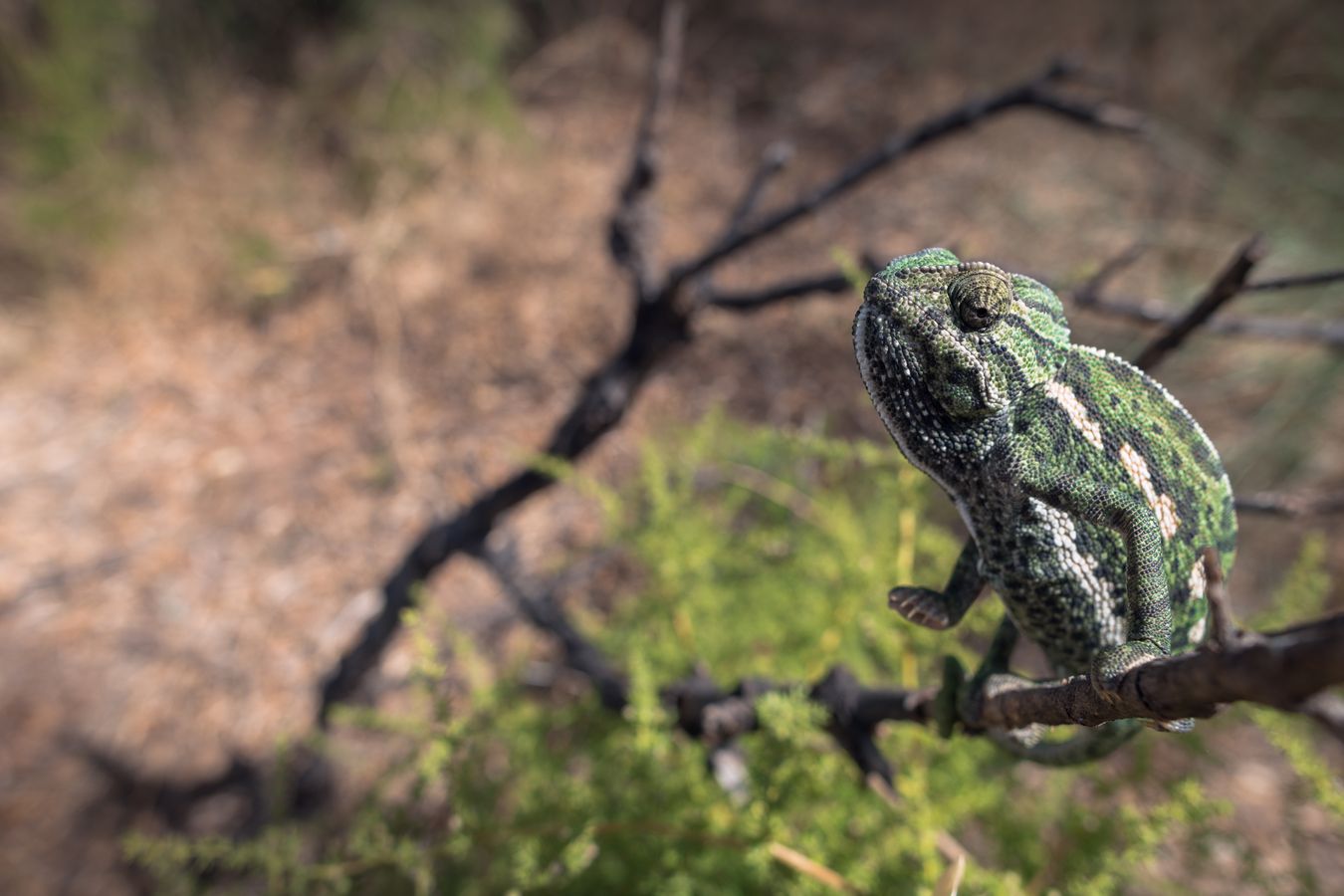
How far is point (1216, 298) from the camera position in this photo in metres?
0.81

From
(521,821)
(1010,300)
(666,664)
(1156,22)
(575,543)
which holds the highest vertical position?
(1010,300)

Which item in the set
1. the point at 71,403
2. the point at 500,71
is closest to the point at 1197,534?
the point at 71,403

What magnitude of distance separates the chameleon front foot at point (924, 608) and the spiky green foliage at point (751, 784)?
0.26 m

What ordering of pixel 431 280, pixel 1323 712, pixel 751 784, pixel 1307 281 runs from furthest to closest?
pixel 431 280 < pixel 751 784 < pixel 1307 281 < pixel 1323 712

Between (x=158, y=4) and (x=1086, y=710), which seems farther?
(x=158, y=4)

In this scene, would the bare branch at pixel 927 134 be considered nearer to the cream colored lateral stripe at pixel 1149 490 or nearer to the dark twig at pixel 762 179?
the dark twig at pixel 762 179

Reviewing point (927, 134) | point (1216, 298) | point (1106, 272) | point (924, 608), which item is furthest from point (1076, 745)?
point (927, 134)

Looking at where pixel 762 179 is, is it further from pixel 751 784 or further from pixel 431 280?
pixel 431 280

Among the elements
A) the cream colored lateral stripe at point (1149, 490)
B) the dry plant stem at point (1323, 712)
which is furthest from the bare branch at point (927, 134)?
the dry plant stem at point (1323, 712)

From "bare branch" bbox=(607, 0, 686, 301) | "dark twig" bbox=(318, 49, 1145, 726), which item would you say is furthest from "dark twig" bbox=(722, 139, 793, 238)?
"bare branch" bbox=(607, 0, 686, 301)

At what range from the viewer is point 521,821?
109 cm

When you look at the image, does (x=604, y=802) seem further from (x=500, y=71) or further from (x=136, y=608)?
(x=500, y=71)

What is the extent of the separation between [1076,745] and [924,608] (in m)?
0.23

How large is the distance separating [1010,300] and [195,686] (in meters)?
3.06
